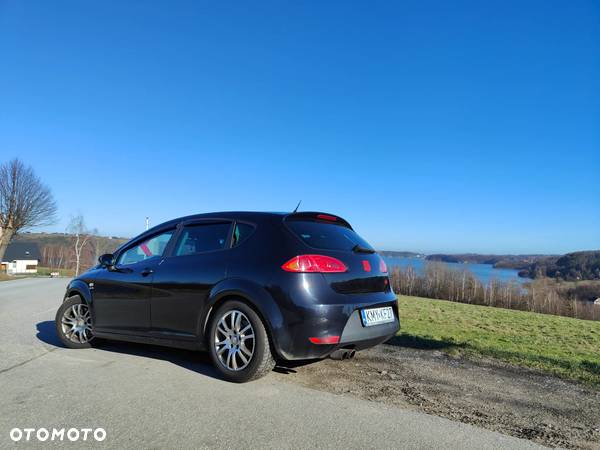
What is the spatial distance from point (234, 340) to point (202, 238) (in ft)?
4.15

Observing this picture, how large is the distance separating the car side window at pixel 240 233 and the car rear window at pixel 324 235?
430 mm

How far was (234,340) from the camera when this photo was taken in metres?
4.07

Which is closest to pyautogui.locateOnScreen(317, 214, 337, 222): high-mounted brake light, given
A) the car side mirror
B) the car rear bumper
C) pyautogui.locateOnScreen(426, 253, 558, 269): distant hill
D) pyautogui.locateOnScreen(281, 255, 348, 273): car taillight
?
pyautogui.locateOnScreen(281, 255, 348, 273): car taillight

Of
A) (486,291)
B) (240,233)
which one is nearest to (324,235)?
(240,233)

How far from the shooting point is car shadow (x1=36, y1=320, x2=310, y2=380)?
449 cm

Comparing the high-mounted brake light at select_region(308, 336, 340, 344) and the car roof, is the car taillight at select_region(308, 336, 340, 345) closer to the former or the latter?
the high-mounted brake light at select_region(308, 336, 340, 344)

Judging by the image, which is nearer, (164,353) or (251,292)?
(251,292)

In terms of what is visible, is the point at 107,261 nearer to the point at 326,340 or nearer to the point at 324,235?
the point at 324,235

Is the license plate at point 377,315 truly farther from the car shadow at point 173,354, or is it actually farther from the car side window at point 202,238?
the car side window at point 202,238

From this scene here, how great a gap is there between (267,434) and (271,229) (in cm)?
193

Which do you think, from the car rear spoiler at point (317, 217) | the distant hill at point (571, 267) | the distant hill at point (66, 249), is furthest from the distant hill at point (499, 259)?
the car rear spoiler at point (317, 217)

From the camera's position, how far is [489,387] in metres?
4.05

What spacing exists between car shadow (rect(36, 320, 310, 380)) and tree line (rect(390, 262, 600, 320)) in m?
53.4

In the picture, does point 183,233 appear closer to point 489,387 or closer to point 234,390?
point 234,390
